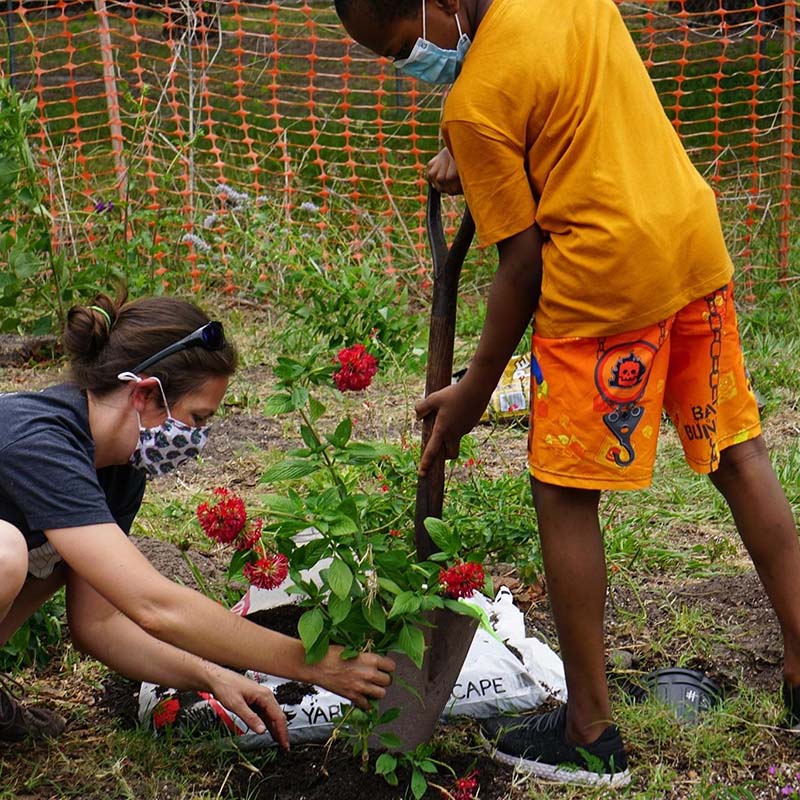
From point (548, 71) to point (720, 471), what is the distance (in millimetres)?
912

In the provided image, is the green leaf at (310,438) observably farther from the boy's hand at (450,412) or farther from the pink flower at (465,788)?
the pink flower at (465,788)

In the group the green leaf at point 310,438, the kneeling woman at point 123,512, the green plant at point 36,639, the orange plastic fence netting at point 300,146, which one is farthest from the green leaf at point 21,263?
the green leaf at point 310,438

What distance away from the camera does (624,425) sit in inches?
86.1

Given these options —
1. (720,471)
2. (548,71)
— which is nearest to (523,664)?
(720,471)

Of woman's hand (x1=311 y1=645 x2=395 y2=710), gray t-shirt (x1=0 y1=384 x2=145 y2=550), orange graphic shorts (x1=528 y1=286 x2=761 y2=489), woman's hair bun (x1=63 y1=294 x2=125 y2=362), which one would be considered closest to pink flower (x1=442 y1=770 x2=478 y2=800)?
woman's hand (x1=311 y1=645 x2=395 y2=710)

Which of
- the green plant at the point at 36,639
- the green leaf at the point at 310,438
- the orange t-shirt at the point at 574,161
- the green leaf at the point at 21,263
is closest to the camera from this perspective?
the orange t-shirt at the point at 574,161

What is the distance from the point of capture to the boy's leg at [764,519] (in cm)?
242

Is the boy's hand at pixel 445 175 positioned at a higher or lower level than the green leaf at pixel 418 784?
higher

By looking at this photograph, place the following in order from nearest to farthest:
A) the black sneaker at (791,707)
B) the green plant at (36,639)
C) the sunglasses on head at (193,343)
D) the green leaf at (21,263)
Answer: the sunglasses on head at (193,343) → the black sneaker at (791,707) → the green plant at (36,639) → the green leaf at (21,263)

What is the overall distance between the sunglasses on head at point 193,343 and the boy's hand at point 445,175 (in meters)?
0.51

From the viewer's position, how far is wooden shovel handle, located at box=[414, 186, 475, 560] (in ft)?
7.54

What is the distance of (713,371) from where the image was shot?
232cm

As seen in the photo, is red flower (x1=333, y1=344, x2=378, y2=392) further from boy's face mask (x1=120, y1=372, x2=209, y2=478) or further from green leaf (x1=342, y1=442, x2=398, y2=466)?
boy's face mask (x1=120, y1=372, x2=209, y2=478)

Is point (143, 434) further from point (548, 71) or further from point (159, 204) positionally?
point (159, 204)
